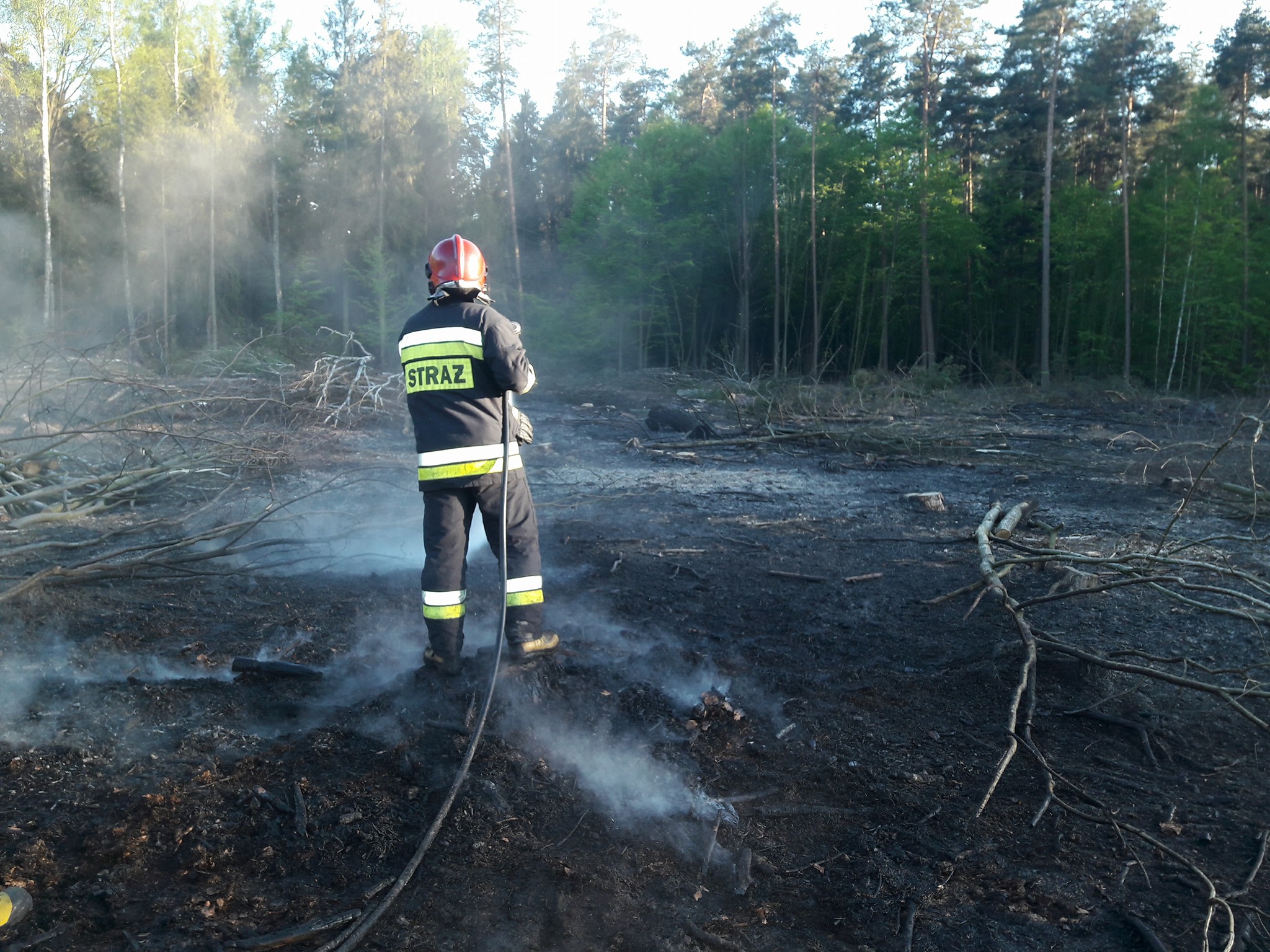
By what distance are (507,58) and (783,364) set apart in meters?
14.6

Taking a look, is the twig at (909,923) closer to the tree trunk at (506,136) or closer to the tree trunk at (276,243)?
the tree trunk at (506,136)

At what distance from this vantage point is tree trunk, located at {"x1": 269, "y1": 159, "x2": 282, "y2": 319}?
32.2m

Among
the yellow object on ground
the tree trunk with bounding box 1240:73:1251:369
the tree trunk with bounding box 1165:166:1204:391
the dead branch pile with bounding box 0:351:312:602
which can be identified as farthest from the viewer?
the tree trunk with bounding box 1165:166:1204:391

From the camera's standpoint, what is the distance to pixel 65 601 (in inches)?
182

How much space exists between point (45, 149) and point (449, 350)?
2754cm

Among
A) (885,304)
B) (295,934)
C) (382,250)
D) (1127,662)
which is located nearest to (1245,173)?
(885,304)

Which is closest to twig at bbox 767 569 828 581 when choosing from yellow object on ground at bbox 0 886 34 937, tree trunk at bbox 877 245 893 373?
yellow object on ground at bbox 0 886 34 937

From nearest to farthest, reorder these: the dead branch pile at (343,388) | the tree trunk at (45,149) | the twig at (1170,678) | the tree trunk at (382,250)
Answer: the twig at (1170,678) → the dead branch pile at (343,388) → the tree trunk at (45,149) → the tree trunk at (382,250)

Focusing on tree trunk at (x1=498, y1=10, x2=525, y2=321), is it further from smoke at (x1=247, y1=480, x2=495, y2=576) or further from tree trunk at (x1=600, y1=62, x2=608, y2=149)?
smoke at (x1=247, y1=480, x2=495, y2=576)

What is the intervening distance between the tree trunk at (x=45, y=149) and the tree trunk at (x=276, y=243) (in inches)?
291

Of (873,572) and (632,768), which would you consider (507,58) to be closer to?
(873,572)

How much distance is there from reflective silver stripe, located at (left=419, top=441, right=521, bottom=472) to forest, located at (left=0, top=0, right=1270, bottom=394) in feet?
61.3

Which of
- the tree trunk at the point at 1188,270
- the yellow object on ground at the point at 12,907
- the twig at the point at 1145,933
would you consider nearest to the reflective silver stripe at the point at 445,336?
the yellow object on ground at the point at 12,907

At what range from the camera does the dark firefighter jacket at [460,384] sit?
392 centimetres
